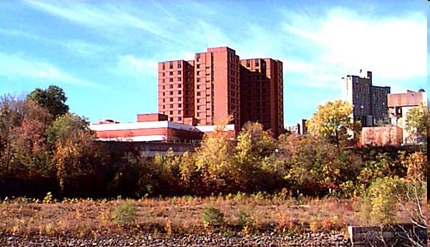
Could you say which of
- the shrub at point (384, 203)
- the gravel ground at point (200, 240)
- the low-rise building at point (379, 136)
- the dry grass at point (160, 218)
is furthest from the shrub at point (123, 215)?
the low-rise building at point (379, 136)

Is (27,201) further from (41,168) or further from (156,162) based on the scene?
(156,162)

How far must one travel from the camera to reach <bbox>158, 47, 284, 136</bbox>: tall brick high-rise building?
17.4m

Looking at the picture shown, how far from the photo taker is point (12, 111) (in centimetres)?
1199

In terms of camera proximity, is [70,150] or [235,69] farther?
[235,69]

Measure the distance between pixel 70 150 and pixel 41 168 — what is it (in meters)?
0.59

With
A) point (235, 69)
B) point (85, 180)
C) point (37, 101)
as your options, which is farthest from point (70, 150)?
point (235, 69)

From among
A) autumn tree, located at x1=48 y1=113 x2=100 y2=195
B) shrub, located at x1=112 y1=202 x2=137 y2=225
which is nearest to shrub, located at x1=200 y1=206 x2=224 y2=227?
shrub, located at x1=112 y1=202 x2=137 y2=225

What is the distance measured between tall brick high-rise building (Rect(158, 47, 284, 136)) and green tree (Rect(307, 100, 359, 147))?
12.6 ft

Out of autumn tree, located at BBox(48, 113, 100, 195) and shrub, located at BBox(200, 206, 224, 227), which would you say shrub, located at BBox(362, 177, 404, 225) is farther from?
autumn tree, located at BBox(48, 113, 100, 195)

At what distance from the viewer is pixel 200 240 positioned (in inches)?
338

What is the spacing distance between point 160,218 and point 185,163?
9.35 ft

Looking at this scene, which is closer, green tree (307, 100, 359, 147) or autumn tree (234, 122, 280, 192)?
autumn tree (234, 122, 280, 192)

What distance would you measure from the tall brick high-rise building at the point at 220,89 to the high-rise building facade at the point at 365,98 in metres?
2.78

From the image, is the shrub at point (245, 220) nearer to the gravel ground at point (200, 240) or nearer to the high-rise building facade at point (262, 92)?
the gravel ground at point (200, 240)
